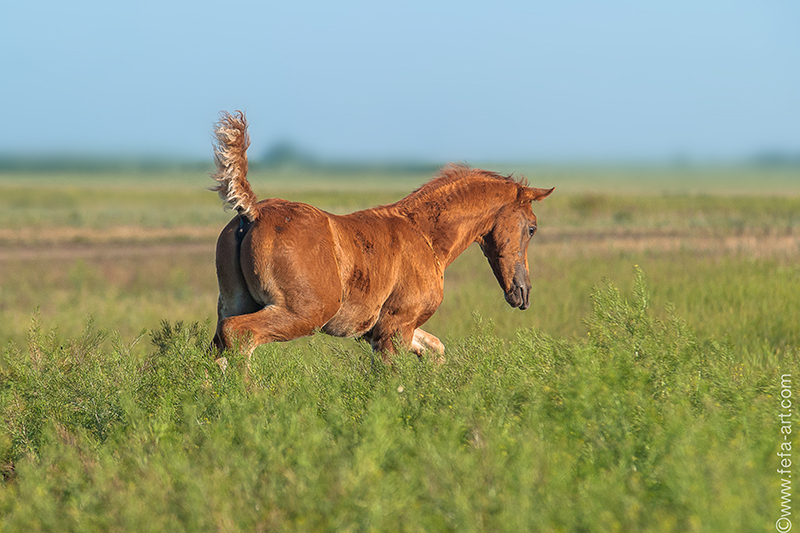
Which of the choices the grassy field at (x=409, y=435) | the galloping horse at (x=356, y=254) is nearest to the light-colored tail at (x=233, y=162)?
the galloping horse at (x=356, y=254)

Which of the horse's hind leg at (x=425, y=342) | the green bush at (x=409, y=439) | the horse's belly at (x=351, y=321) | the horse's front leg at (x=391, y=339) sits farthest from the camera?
the horse's hind leg at (x=425, y=342)

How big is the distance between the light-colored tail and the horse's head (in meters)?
2.39

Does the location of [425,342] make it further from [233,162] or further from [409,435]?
[409,435]

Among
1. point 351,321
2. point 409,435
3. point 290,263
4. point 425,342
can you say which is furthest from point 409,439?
point 425,342

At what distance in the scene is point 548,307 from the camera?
12.0m

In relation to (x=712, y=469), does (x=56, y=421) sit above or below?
below

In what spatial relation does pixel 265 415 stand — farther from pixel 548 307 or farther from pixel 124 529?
pixel 548 307

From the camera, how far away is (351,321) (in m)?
6.05

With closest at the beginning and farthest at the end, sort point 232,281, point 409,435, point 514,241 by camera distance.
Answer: point 409,435 < point 232,281 < point 514,241

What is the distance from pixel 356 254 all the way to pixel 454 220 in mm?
1169

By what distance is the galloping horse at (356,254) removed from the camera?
5484 mm

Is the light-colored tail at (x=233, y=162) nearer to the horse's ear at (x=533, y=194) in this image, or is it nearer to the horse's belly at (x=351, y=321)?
the horse's belly at (x=351, y=321)

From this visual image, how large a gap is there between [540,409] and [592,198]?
45.0m

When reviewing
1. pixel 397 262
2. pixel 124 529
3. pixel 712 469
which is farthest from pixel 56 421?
pixel 712 469
